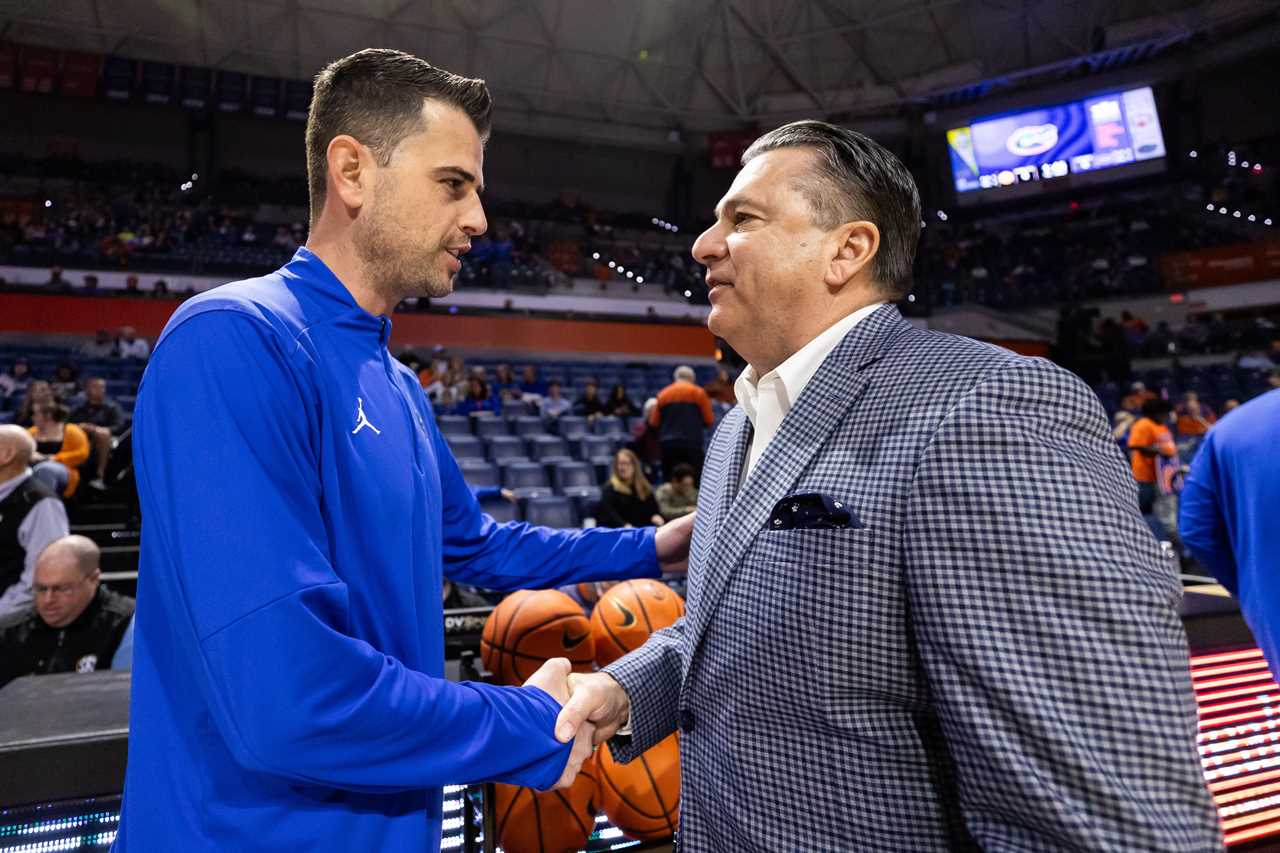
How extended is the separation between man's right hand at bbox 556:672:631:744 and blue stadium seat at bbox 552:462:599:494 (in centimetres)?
637

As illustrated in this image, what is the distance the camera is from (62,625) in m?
3.19

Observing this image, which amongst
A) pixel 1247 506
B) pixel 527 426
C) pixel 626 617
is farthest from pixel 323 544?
pixel 527 426

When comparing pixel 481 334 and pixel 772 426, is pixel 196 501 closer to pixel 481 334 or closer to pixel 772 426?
pixel 772 426

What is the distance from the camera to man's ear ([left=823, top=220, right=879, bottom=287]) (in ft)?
4.27

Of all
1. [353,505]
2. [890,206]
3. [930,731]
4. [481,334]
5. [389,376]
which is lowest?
[930,731]

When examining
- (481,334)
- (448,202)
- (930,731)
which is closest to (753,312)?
(448,202)

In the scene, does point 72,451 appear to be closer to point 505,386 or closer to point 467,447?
point 467,447

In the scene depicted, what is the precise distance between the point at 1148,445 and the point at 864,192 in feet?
24.1

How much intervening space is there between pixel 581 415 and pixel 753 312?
958 centimetres

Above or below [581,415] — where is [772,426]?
below

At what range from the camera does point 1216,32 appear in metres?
16.9

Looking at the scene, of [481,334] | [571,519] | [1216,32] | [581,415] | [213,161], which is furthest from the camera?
[213,161]

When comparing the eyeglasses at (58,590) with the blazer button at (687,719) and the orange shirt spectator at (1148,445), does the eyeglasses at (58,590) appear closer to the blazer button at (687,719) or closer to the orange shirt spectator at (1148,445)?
the blazer button at (687,719)

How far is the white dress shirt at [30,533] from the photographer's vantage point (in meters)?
3.65
